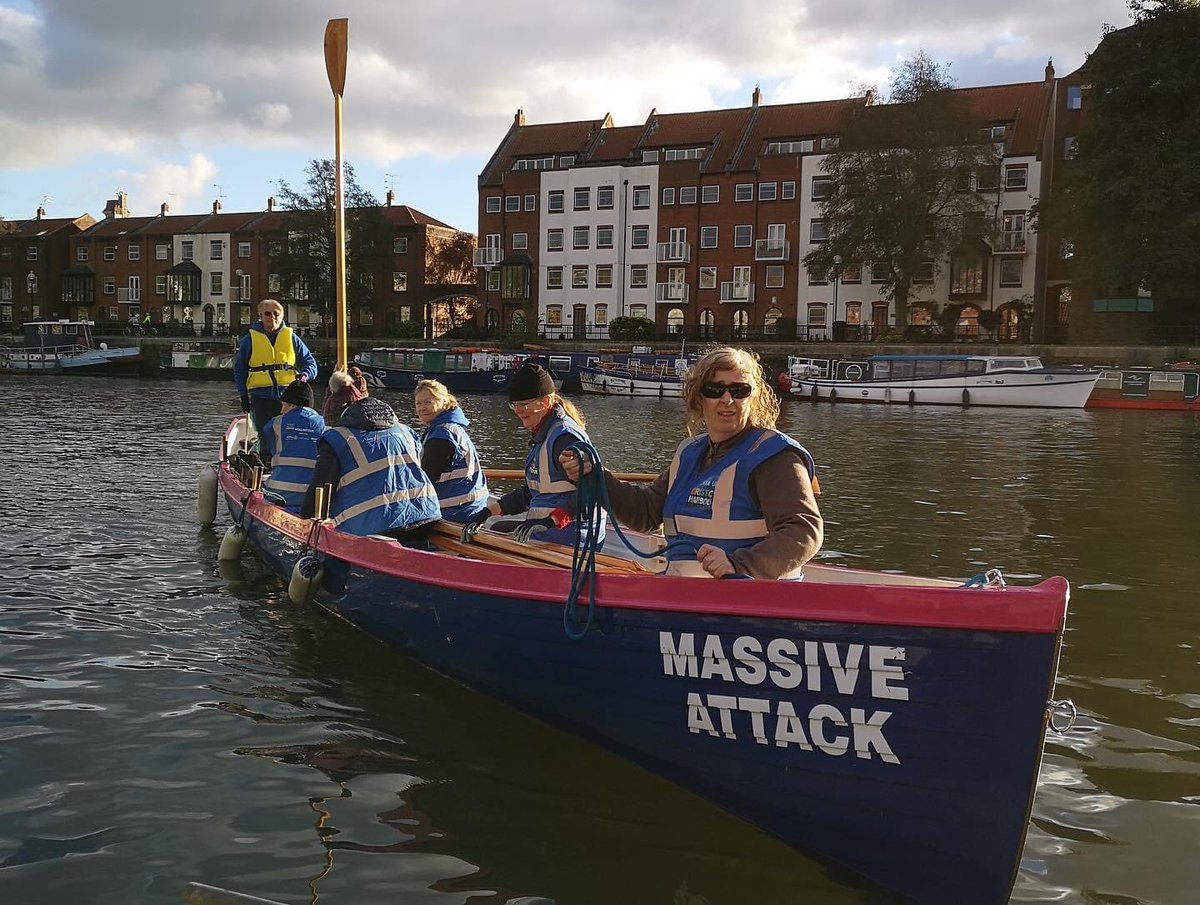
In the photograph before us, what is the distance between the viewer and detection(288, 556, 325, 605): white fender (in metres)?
7.89

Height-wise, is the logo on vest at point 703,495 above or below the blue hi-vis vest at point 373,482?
above

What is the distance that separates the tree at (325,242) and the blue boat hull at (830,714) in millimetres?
63707

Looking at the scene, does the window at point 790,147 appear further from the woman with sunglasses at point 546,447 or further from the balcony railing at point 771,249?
the woman with sunglasses at point 546,447

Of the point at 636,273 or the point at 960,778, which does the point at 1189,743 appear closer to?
the point at 960,778

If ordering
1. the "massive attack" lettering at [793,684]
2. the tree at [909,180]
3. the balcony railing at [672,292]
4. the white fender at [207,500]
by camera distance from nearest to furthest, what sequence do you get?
the "massive attack" lettering at [793,684] < the white fender at [207,500] < the tree at [909,180] < the balcony railing at [672,292]

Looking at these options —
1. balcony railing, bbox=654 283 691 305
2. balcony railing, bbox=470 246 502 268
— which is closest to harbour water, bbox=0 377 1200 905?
balcony railing, bbox=654 283 691 305

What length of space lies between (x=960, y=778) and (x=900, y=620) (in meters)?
0.72

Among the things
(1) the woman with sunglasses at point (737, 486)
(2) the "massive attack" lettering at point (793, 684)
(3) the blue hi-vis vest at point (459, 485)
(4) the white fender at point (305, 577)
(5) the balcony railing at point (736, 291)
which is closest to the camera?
(2) the "massive attack" lettering at point (793, 684)

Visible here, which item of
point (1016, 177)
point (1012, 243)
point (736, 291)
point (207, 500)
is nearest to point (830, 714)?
point (207, 500)

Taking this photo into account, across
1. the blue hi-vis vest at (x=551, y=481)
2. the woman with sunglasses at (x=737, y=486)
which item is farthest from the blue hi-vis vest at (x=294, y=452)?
A: the woman with sunglasses at (x=737, y=486)

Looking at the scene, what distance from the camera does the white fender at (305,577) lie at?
7.89m

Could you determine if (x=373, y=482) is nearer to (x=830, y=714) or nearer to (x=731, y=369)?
(x=731, y=369)

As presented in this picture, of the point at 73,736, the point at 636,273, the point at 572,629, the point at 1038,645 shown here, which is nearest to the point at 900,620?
the point at 1038,645

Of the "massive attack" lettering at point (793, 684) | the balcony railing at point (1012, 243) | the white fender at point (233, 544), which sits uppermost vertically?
the balcony railing at point (1012, 243)
